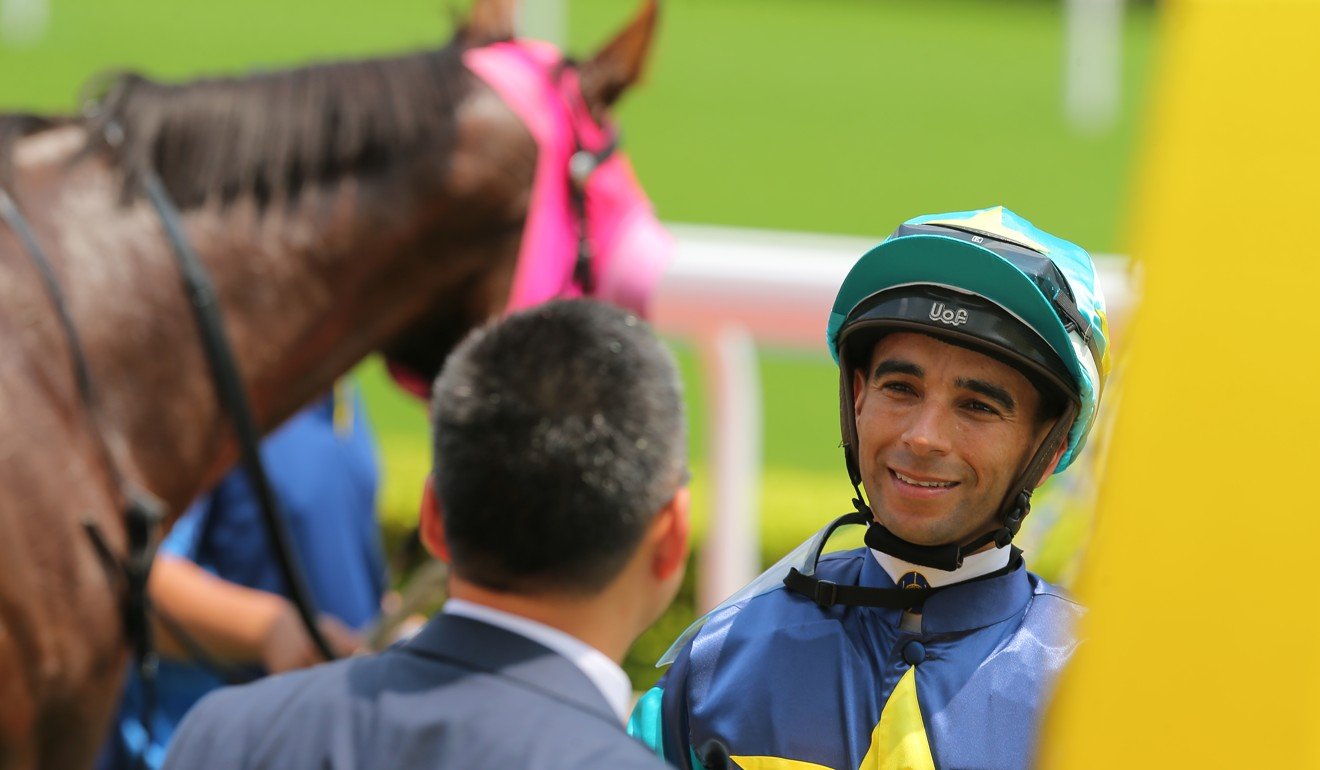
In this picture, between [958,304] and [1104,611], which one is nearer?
[1104,611]

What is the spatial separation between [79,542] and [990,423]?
1.64 meters

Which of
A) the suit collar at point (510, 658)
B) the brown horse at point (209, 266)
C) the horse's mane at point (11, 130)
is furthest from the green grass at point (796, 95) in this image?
the suit collar at point (510, 658)

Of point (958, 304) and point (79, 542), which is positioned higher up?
point (958, 304)

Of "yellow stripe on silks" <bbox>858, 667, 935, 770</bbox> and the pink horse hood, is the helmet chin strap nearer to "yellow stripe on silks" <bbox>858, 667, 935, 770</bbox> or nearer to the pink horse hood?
"yellow stripe on silks" <bbox>858, 667, 935, 770</bbox>

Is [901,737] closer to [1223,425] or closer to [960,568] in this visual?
[960,568]

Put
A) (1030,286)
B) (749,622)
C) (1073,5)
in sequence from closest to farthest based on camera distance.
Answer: (1030,286), (749,622), (1073,5)

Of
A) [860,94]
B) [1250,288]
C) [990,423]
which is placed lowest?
[860,94]

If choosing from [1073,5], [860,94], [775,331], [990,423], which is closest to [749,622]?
[990,423]

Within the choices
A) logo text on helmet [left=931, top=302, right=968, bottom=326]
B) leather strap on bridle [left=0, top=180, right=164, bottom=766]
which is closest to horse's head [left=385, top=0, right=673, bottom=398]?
leather strap on bridle [left=0, top=180, right=164, bottom=766]

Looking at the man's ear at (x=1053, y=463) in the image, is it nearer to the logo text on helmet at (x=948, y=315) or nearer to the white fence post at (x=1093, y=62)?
the logo text on helmet at (x=948, y=315)

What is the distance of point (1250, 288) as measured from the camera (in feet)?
3.15

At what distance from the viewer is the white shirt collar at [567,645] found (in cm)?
147

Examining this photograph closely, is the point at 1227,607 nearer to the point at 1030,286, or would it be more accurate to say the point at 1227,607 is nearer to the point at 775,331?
the point at 1030,286

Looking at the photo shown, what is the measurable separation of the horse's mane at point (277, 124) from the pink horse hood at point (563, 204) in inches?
5.2
